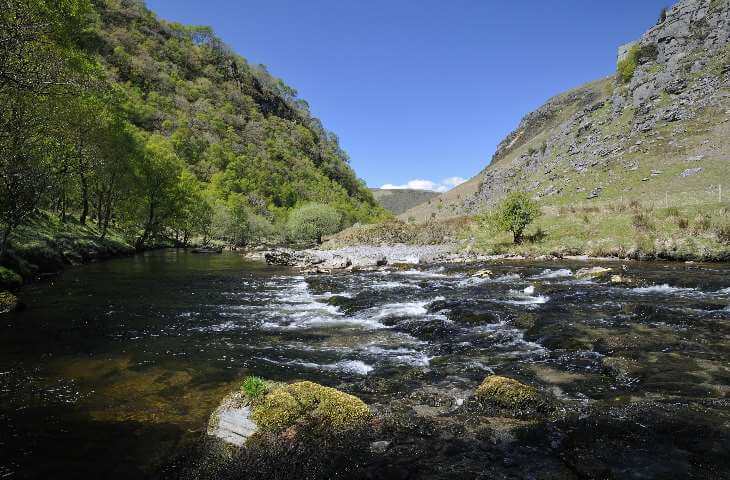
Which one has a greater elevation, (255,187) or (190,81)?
(190,81)

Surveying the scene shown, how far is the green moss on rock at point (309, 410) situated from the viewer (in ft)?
22.1

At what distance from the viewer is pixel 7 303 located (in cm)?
1661

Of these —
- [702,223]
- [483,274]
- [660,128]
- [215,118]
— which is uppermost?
[215,118]

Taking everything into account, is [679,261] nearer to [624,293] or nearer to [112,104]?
[624,293]

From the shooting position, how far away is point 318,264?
39812 millimetres

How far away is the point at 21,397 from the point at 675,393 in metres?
13.1

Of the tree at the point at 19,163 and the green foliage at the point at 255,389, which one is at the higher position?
the tree at the point at 19,163

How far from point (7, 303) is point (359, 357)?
1494cm

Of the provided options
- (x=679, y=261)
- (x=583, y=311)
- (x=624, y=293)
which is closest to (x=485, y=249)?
(x=679, y=261)

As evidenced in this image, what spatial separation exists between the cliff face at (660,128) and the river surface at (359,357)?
1473 inches

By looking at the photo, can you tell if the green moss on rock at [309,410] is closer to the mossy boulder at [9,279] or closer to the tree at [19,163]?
the tree at [19,163]

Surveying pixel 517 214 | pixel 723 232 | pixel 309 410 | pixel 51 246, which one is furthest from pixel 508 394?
pixel 517 214

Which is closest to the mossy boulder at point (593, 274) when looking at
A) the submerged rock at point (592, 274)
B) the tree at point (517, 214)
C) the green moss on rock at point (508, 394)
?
the submerged rock at point (592, 274)

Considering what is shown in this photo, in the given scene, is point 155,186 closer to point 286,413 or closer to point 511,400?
point 286,413
